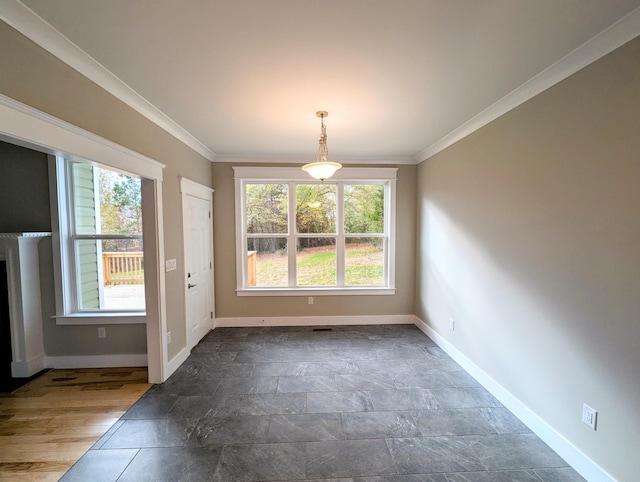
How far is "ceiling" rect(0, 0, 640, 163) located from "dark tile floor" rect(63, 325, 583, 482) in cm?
255

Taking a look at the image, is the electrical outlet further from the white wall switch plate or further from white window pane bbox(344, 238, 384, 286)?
the white wall switch plate

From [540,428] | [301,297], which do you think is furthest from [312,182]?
[540,428]

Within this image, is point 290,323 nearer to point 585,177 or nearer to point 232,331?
point 232,331

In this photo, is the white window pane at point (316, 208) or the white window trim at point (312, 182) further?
the white window pane at point (316, 208)

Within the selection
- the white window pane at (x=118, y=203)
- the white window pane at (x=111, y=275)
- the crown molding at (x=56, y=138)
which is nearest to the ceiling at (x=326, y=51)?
the crown molding at (x=56, y=138)

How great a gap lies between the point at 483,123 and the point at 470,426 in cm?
264

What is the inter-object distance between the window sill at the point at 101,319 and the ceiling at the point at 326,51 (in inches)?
82.5

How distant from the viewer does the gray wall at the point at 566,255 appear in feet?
4.48

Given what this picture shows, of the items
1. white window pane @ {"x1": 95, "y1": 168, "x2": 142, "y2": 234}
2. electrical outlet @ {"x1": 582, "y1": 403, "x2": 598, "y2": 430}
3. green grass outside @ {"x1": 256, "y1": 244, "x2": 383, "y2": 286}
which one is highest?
white window pane @ {"x1": 95, "y1": 168, "x2": 142, "y2": 234}

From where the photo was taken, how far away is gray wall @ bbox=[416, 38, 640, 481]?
1.36 meters

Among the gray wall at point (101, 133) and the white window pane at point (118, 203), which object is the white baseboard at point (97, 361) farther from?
the white window pane at point (118, 203)

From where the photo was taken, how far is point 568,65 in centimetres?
160

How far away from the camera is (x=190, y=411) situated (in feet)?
6.94

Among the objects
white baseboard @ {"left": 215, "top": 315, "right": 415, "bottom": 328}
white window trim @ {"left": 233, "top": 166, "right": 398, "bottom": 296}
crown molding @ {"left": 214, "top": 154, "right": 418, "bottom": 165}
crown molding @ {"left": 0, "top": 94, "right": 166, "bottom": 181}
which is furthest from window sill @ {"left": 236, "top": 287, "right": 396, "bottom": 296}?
crown molding @ {"left": 0, "top": 94, "right": 166, "bottom": 181}
